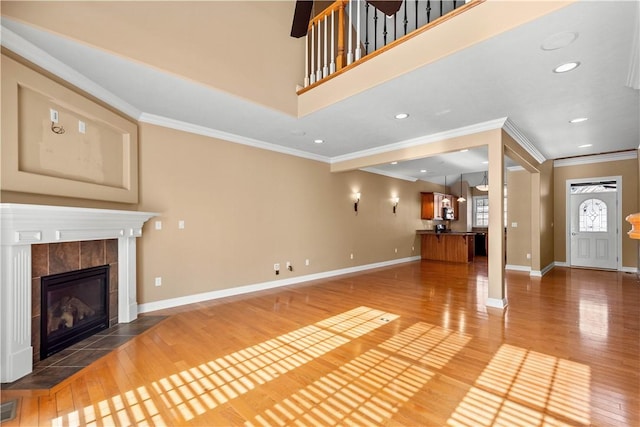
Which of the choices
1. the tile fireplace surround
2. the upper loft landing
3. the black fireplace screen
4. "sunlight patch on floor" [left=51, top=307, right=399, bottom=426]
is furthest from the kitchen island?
the tile fireplace surround

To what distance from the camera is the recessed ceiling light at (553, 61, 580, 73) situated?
9.05 ft

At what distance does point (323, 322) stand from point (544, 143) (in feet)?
18.2

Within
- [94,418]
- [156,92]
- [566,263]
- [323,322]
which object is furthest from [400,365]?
[566,263]

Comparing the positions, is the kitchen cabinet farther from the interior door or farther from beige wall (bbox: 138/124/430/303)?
the interior door

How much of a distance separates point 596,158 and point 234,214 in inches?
351

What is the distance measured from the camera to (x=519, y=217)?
7441mm

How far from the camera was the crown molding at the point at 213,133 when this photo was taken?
163 inches

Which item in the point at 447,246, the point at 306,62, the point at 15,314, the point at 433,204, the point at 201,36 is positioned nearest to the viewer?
the point at 15,314

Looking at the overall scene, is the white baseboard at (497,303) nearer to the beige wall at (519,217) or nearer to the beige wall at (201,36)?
the beige wall at (519,217)

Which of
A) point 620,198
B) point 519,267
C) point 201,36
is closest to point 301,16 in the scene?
point 201,36

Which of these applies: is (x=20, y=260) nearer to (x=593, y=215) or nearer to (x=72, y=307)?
(x=72, y=307)

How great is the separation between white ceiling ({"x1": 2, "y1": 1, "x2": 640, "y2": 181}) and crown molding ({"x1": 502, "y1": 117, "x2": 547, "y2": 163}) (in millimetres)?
114

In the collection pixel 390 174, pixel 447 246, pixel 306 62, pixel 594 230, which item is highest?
pixel 306 62

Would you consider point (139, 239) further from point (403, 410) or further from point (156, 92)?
point (403, 410)
